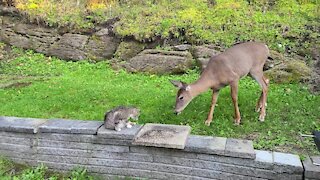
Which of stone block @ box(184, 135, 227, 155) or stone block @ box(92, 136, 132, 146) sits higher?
stone block @ box(184, 135, 227, 155)

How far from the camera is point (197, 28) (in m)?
9.29

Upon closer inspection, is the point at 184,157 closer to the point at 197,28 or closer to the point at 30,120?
the point at 30,120

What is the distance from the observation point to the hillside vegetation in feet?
28.9

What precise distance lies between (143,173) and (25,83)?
4.70 meters

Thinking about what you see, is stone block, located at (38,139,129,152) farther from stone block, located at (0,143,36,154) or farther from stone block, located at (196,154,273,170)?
stone block, located at (196,154,273,170)

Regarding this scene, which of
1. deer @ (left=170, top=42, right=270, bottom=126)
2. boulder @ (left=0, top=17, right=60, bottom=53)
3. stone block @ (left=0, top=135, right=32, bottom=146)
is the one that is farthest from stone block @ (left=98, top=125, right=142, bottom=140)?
boulder @ (left=0, top=17, right=60, bottom=53)

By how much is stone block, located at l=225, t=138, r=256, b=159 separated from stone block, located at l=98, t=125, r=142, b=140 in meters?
1.10

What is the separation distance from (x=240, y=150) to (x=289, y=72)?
4182mm

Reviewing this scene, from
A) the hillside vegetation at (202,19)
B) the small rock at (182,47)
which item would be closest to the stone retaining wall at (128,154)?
the small rock at (182,47)

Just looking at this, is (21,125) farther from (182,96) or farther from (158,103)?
(158,103)

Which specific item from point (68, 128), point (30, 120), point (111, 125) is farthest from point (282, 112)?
point (30, 120)

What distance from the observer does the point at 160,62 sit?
855cm

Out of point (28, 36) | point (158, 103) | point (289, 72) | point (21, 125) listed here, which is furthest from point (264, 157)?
point (28, 36)

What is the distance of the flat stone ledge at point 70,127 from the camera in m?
4.42
